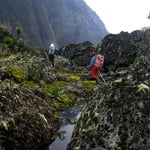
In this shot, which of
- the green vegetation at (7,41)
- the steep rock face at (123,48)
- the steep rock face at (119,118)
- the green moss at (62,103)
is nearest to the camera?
the steep rock face at (119,118)

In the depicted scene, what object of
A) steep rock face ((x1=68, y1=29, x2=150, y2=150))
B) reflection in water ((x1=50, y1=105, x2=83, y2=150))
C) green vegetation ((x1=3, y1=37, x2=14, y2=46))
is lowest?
reflection in water ((x1=50, y1=105, x2=83, y2=150))

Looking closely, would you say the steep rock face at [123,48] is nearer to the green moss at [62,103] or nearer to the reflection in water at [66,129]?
the green moss at [62,103]

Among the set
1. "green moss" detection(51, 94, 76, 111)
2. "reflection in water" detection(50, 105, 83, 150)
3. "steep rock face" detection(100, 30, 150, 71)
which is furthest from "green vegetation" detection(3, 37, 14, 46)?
"reflection in water" detection(50, 105, 83, 150)

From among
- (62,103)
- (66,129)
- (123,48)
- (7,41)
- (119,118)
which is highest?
(7,41)

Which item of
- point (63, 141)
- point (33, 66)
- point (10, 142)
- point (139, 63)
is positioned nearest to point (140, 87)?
point (139, 63)

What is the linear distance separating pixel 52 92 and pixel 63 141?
5.79 m

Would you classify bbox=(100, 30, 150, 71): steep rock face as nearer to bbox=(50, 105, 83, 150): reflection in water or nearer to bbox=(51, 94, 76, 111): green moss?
bbox=(51, 94, 76, 111): green moss

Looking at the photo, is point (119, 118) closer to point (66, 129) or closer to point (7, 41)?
point (66, 129)

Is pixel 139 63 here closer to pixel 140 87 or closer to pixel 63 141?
pixel 140 87

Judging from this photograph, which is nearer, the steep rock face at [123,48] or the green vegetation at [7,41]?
the steep rock face at [123,48]

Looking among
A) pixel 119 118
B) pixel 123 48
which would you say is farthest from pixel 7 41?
Result: pixel 119 118

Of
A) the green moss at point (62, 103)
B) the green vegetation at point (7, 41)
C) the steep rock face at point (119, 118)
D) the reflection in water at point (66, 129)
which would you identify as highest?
the green vegetation at point (7, 41)

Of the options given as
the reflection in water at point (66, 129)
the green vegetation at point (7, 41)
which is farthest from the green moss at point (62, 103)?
the green vegetation at point (7, 41)

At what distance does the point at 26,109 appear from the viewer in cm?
767
